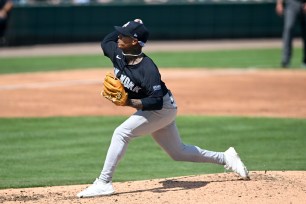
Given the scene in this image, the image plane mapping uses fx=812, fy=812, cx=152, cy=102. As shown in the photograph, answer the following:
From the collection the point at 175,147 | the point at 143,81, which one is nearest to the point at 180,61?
the point at 175,147

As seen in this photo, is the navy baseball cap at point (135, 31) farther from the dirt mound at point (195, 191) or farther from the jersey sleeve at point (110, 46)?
the dirt mound at point (195, 191)

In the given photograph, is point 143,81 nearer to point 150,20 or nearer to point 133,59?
point 133,59

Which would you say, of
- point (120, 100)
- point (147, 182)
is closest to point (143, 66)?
point (120, 100)

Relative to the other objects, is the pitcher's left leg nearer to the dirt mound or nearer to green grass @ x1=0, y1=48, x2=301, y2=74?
the dirt mound

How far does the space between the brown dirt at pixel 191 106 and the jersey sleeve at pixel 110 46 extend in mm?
1365

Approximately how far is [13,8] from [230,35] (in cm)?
719

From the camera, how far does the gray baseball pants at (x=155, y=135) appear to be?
25.3ft

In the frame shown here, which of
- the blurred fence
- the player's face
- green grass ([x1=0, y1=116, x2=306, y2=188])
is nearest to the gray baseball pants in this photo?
the player's face

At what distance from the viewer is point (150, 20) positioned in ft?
85.3

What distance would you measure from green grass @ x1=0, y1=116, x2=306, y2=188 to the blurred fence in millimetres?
12493

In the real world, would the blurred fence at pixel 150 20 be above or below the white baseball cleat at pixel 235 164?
below

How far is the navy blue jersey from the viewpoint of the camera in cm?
761

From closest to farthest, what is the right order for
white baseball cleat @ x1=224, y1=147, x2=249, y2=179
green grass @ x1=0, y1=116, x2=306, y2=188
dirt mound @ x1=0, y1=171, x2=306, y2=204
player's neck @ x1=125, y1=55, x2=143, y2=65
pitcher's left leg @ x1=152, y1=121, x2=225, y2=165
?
1. dirt mound @ x1=0, y1=171, x2=306, y2=204
2. player's neck @ x1=125, y1=55, x2=143, y2=65
3. pitcher's left leg @ x1=152, y1=121, x2=225, y2=165
4. white baseball cleat @ x1=224, y1=147, x2=249, y2=179
5. green grass @ x1=0, y1=116, x2=306, y2=188

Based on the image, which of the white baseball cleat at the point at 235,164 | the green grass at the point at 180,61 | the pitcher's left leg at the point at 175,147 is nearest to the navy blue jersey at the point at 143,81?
the pitcher's left leg at the point at 175,147
